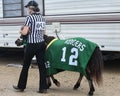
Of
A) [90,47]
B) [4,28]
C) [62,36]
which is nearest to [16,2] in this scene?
[4,28]

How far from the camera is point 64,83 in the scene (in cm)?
847

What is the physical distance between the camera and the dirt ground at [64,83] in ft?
24.7

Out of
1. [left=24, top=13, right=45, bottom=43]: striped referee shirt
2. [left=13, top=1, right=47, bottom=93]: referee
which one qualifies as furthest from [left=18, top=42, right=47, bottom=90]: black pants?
[left=24, top=13, right=45, bottom=43]: striped referee shirt

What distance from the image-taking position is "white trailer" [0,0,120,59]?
29.4 ft

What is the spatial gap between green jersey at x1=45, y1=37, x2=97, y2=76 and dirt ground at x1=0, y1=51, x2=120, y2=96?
54 centimetres

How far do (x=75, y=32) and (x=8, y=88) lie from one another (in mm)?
2479

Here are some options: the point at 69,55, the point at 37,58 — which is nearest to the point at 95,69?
the point at 69,55

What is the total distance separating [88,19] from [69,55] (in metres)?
2.35

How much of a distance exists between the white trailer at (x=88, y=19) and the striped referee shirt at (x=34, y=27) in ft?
7.38

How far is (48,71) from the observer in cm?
745

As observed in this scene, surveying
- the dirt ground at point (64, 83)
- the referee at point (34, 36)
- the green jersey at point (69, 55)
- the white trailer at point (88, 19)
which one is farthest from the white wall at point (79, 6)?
the referee at point (34, 36)

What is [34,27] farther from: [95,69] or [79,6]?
[79,6]

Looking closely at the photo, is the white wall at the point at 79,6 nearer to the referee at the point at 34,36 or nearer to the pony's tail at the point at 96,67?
the pony's tail at the point at 96,67

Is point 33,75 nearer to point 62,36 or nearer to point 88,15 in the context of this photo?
point 62,36
